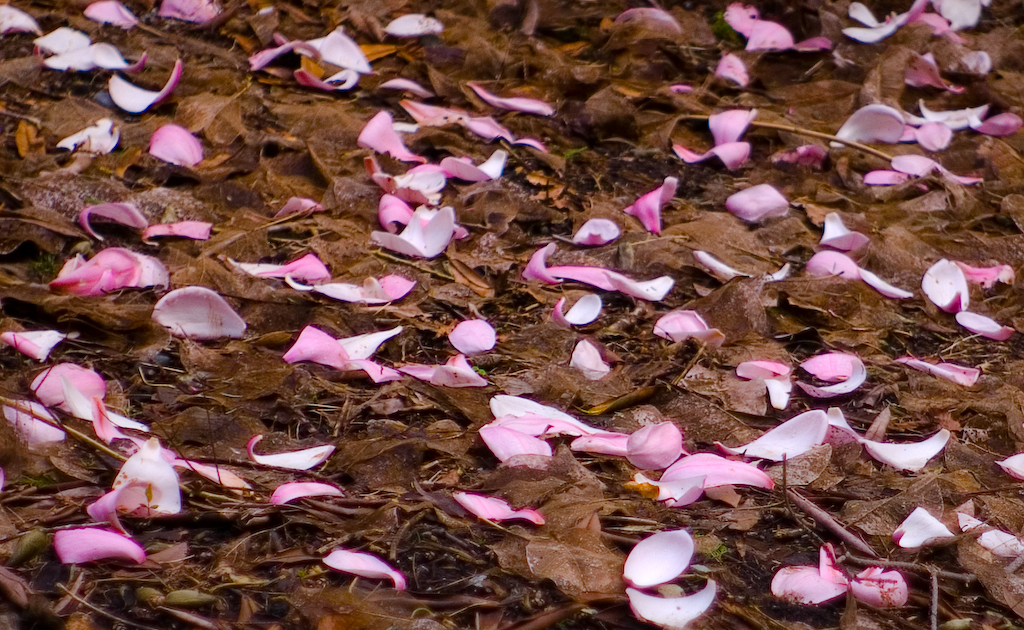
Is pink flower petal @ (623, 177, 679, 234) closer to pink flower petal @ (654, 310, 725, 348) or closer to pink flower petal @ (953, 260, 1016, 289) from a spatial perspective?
pink flower petal @ (654, 310, 725, 348)

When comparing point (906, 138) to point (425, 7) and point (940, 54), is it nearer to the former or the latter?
point (940, 54)

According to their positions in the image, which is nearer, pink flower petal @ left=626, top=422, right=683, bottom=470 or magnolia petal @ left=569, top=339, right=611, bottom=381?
pink flower petal @ left=626, top=422, right=683, bottom=470

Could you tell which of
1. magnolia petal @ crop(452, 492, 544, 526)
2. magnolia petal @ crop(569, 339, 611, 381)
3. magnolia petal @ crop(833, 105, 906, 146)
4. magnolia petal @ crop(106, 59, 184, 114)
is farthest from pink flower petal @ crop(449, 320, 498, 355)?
magnolia petal @ crop(833, 105, 906, 146)

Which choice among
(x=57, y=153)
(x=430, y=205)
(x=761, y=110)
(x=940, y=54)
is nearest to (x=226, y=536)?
(x=430, y=205)

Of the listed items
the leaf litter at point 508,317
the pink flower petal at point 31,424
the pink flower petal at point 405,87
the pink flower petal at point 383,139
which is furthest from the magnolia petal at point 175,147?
the pink flower petal at point 31,424

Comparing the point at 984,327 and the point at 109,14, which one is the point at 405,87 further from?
the point at 984,327
